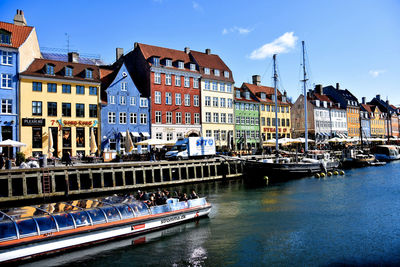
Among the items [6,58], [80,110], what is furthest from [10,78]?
[80,110]

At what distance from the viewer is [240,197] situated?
27500mm

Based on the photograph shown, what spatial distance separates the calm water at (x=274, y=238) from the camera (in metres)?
13.9

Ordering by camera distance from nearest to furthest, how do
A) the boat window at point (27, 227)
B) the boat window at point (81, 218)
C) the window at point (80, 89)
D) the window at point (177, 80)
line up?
the boat window at point (27, 227) → the boat window at point (81, 218) → the window at point (80, 89) → the window at point (177, 80)

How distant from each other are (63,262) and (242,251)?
762cm

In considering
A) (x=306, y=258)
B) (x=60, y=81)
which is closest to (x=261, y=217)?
(x=306, y=258)

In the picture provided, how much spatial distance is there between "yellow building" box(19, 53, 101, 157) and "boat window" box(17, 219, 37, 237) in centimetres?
2309

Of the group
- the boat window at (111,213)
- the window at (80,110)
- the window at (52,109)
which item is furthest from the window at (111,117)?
the boat window at (111,213)

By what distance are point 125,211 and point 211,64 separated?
1782 inches

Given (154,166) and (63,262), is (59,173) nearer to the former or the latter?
(154,166)

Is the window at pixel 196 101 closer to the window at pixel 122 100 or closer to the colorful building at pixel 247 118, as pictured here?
the colorful building at pixel 247 118

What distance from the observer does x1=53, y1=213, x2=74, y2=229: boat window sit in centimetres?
1468

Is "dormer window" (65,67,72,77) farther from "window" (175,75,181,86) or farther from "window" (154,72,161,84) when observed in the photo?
"window" (175,75,181,86)

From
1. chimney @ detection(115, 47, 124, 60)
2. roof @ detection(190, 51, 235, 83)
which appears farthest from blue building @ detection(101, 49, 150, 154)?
roof @ detection(190, 51, 235, 83)

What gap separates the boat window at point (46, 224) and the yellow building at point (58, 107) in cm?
2264
